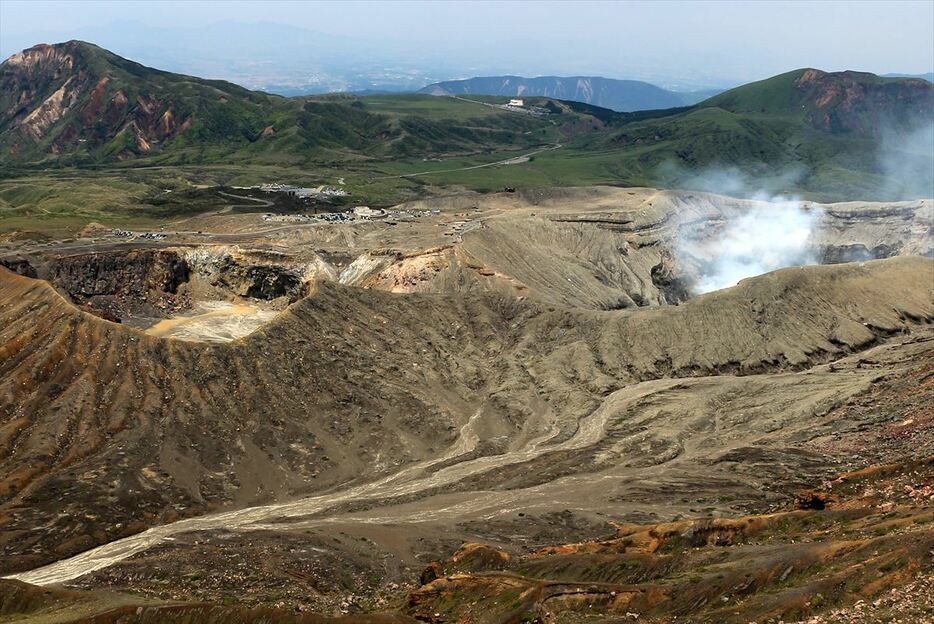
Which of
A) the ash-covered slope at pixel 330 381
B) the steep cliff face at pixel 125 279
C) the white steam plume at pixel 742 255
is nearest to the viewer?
the ash-covered slope at pixel 330 381

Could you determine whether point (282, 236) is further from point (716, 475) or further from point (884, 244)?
point (884, 244)

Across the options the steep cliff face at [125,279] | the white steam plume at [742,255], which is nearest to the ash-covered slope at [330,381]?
the steep cliff face at [125,279]

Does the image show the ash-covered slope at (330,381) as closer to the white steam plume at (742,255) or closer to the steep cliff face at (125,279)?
the steep cliff face at (125,279)

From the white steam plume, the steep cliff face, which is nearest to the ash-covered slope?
the steep cliff face

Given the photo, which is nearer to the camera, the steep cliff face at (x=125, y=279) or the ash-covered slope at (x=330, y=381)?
the ash-covered slope at (x=330, y=381)

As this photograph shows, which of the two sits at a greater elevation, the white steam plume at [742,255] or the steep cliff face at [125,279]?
the white steam plume at [742,255]

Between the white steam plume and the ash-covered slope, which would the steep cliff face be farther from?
the white steam plume

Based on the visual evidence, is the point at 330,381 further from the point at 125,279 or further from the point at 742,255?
the point at 742,255

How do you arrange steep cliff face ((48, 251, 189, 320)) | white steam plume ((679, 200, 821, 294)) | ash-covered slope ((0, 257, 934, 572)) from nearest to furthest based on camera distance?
1. ash-covered slope ((0, 257, 934, 572))
2. steep cliff face ((48, 251, 189, 320))
3. white steam plume ((679, 200, 821, 294))
